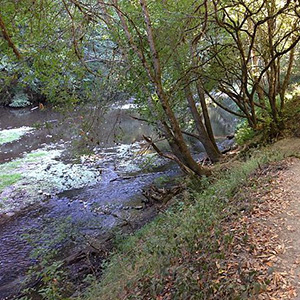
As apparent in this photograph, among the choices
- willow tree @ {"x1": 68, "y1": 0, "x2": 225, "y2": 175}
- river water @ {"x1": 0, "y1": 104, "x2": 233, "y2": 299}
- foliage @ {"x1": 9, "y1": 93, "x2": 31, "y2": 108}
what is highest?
foliage @ {"x1": 9, "y1": 93, "x2": 31, "y2": 108}

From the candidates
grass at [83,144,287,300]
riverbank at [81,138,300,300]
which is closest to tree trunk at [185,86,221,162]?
riverbank at [81,138,300,300]

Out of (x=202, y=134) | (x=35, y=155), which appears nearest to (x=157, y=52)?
(x=202, y=134)

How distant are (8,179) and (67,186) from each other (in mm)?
2793

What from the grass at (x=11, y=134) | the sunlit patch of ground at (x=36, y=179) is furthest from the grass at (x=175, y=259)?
the grass at (x=11, y=134)

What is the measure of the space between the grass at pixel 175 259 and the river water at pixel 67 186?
209cm

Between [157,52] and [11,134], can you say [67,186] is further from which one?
[11,134]

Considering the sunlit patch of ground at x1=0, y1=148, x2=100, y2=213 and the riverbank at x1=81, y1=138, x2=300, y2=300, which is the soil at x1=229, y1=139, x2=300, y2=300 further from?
the sunlit patch of ground at x1=0, y1=148, x2=100, y2=213

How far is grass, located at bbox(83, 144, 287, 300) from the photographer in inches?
142

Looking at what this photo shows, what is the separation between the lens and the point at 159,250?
4.73 m

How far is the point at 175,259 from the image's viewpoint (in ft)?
14.0

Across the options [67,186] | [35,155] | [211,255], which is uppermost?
[35,155]

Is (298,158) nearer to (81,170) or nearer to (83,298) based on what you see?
(83,298)

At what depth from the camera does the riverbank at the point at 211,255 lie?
127 inches

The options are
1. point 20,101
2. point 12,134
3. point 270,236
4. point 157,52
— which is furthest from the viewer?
point 20,101
